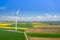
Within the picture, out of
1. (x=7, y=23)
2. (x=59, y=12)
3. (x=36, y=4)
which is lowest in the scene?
(x=7, y=23)

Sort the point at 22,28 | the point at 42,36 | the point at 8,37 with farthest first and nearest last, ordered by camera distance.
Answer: the point at 22,28, the point at 42,36, the point at 8,37

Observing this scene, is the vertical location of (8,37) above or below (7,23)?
below

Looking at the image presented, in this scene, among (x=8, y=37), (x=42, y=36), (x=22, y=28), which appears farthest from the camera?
(x=22, y=28)

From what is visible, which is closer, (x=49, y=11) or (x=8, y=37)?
(x=8, y=37)

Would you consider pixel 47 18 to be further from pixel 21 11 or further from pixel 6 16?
pixel 6 16

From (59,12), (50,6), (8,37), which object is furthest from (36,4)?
(8,37)

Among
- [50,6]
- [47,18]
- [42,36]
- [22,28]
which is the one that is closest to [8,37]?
[42,36]

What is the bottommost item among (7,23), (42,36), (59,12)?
(42,36)

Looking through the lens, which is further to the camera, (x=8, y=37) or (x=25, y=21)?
(x=25, y=21)

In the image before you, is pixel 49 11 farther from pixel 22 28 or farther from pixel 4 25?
pixel 4 25
